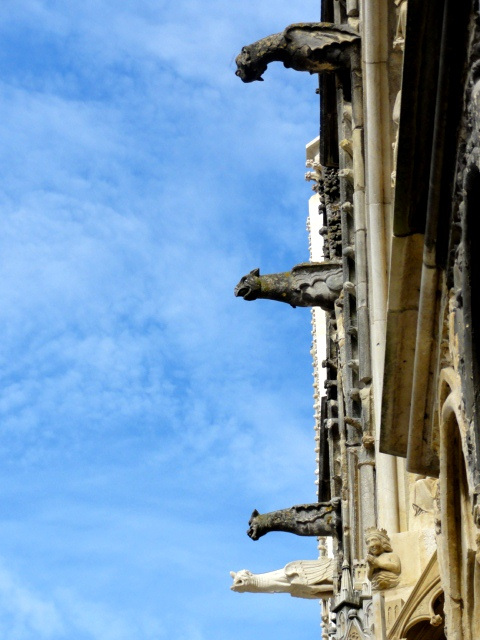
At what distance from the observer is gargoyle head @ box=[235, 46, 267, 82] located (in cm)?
2066

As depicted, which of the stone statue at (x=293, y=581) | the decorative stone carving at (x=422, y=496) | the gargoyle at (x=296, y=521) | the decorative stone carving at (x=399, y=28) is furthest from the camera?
the stone statue at (x=293, y=581)

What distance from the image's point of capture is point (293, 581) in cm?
2645

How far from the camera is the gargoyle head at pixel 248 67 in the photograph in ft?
67.8

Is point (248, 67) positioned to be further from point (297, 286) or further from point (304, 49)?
point (297, 286)

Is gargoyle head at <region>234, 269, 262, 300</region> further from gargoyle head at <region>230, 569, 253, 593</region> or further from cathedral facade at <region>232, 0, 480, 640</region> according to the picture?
gargoyle head at <region>230, 569, 253, 593</region>

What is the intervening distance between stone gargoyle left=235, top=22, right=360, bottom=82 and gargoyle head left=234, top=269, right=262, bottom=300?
2936mm

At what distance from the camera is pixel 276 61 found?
21250mm

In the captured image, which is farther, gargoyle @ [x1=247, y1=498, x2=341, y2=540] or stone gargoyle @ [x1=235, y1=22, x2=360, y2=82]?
gargoyle @ [x1=247, y1=498, x2=341, y2=540]

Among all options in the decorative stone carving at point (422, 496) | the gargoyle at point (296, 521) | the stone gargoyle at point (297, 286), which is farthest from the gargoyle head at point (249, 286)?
the decorative stone carving at point (422, 496)

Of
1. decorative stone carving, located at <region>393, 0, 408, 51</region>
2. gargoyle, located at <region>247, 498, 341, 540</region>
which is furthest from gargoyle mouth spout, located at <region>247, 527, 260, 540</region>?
decorative stone carving, located at <region>393, 0, 408, 51</region>

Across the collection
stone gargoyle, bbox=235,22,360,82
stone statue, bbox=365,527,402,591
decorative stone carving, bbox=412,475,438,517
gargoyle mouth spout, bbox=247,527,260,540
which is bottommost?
stone statue, bbox=365,527,402,591

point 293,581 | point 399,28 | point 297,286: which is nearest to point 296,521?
point 293,581

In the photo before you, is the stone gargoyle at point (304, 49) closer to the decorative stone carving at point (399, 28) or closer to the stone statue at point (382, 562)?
the decorative stone carving at point (399, 28)

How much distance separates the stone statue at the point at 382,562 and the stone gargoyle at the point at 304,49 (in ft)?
24.1
